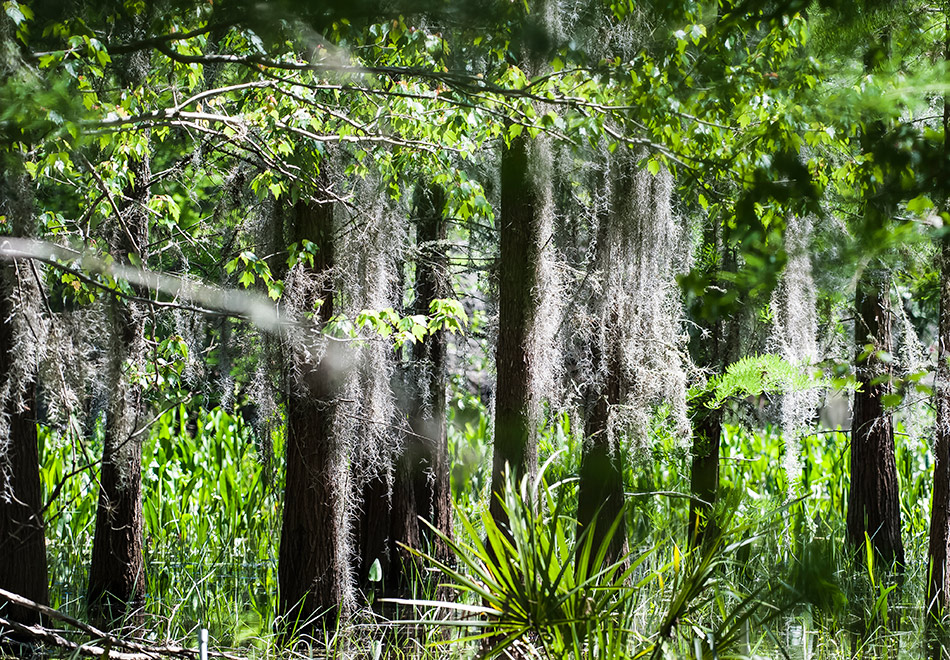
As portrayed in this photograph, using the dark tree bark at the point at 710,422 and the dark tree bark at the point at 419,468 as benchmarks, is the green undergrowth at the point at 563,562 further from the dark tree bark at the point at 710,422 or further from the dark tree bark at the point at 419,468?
the dark tree bark at the point at 419,468

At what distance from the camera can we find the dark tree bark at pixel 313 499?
511 centimetres

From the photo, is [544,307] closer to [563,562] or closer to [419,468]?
[563,562]

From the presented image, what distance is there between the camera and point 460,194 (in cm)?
459

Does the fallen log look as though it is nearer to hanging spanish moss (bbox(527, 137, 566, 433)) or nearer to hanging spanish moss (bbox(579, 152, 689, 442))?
hanging spanish moss (bbox(527, 137, 566, 433))

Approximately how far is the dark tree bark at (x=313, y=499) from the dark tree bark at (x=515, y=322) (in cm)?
96

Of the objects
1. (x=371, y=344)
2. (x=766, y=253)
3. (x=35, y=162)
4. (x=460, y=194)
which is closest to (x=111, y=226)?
(x=35, y=162)

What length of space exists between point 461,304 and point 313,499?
1.58m

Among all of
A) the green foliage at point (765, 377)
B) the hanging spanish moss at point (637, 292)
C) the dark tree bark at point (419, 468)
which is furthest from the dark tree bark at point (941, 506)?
the dark tree bark at point (419, 468)

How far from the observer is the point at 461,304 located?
5.91m

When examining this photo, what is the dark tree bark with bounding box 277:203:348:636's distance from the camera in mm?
5109

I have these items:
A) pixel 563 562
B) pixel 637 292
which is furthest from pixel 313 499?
pixel 563 562

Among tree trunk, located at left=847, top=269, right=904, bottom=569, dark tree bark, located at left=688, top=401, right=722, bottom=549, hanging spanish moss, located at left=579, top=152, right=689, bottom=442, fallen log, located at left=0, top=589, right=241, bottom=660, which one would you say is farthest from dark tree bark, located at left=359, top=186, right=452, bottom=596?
fallen log, located at left=0, top=589, right=241, bottom=660

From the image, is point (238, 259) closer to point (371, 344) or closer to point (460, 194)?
point (371, 344)

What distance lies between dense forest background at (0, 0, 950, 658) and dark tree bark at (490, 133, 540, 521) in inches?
0.9
